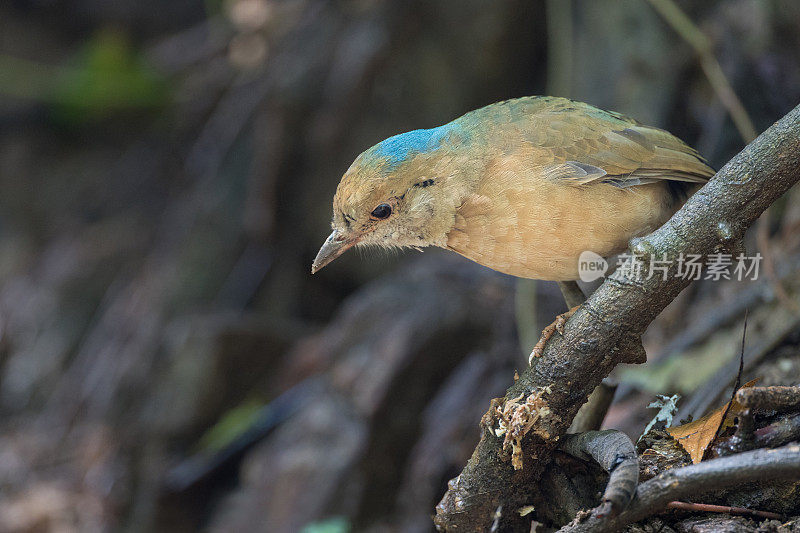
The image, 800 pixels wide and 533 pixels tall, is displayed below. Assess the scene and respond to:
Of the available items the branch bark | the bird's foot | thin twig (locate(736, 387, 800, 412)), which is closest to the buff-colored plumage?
the bird's foot

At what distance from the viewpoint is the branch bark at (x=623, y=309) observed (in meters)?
2.04

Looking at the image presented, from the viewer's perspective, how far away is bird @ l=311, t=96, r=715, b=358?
2455mm

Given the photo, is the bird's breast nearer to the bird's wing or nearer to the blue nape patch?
the bird's wing

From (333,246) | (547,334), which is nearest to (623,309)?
(547,334)

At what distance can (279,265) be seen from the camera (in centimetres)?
628

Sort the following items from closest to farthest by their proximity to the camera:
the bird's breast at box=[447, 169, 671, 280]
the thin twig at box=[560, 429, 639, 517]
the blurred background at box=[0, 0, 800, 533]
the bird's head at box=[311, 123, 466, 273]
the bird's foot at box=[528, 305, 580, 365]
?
the thin twig at box=[560, 429, 639, 517] → the bird's foot at box=[528, 305, 580, 365] → the bird's breast at box=[447, 169, 671, 280] → the bird's head at box=[311, 123, 466, 273] → the blurred background at box=[0, 0, 800, 533]

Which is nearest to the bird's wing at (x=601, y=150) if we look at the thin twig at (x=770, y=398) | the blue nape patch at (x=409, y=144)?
the blue nape patch at (x=409, y=144)

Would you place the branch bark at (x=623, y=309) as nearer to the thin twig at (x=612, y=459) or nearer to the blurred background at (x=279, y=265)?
the thin twig at (x=612, y=459)

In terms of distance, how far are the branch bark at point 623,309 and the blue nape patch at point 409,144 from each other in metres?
0.85

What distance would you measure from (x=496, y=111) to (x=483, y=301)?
2170 mm

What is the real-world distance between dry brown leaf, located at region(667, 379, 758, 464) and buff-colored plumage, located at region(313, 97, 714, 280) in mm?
658

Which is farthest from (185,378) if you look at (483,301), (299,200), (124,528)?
(483,301)

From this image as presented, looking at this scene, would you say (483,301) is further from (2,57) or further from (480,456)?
(2,57)

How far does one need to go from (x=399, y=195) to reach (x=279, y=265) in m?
3.86
